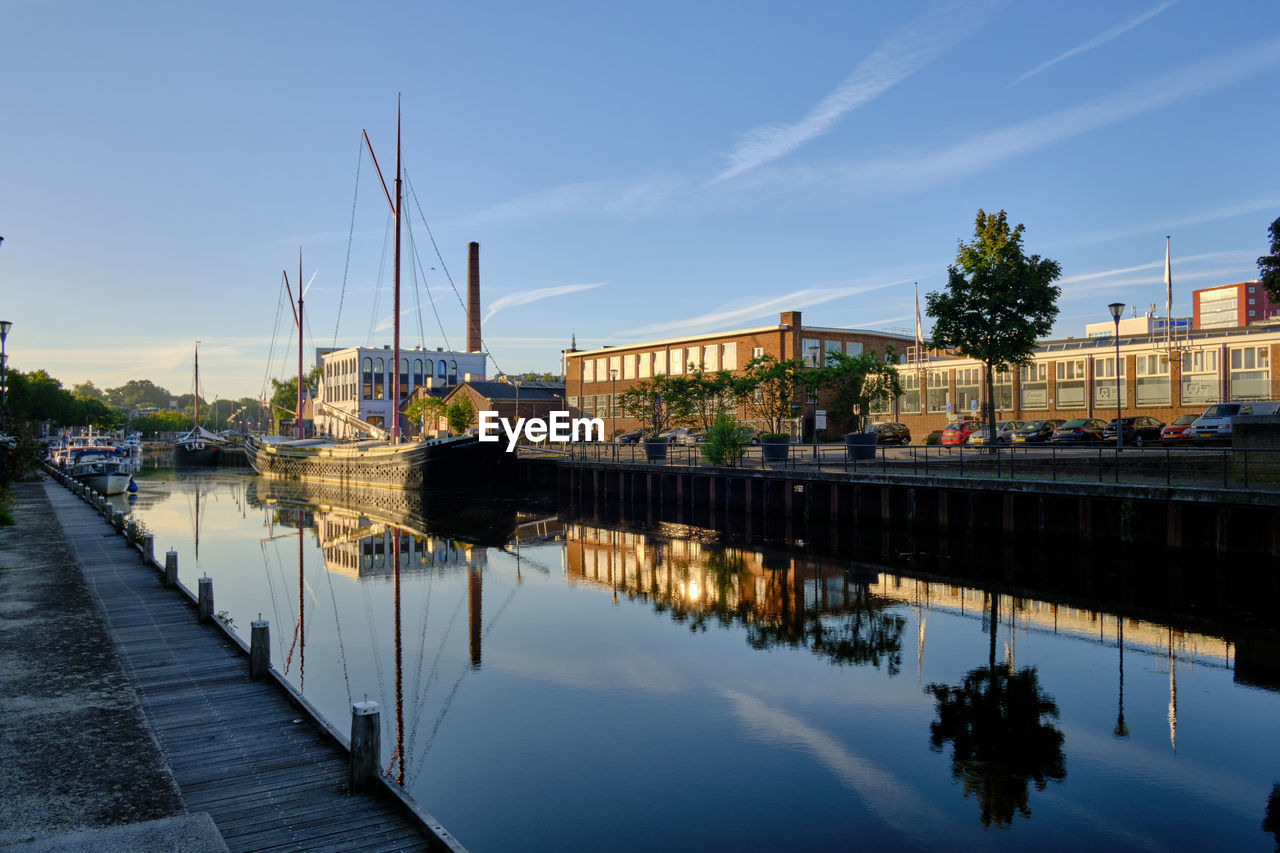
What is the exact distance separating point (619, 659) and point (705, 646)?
76.1 inches

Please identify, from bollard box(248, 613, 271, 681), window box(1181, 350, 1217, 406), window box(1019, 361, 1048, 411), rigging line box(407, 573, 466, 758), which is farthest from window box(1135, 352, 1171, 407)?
bollard box(248, 613, 271, 681)

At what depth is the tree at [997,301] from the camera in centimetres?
3631

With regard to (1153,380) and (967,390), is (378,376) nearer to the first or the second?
(967,390)

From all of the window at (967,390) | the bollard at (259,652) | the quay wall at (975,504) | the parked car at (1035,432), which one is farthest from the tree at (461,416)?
the bollard at (259,652)

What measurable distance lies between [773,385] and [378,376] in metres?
79.6

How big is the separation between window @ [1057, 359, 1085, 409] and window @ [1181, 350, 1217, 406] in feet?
19.9

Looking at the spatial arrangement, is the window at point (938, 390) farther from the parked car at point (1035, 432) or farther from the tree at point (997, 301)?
the tree at point (997, 301)

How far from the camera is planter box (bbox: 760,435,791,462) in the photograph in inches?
1635

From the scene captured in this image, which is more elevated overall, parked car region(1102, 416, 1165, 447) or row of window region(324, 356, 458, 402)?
row of window region(324, 356, 458, 402)

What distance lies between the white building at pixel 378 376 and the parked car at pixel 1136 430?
8837 centimetres

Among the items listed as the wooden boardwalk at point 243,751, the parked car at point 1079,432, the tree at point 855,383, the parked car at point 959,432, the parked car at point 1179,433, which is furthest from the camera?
the tree at point 855,383

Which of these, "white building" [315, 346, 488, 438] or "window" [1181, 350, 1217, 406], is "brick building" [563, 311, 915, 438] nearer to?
"window" [1181, 350, 1217, 406]

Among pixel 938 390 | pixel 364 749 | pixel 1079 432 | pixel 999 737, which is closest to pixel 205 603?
pixel 364 749

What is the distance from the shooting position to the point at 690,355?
8094 centimetres
